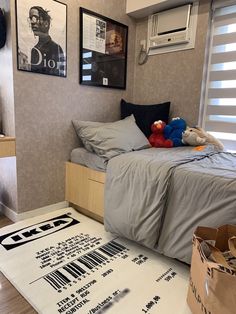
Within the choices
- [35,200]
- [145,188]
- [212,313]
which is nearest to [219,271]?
[212,313]

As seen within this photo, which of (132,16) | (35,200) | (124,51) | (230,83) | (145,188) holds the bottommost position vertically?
(35,200)

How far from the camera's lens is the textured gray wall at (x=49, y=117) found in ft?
6.53

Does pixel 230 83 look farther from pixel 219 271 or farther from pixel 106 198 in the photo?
pixel 219 271

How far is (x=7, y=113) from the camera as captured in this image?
199 cm

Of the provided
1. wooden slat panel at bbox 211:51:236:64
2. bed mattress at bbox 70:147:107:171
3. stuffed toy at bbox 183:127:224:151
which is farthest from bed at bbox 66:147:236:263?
wooden slat panel at bbox 211:51:236:64

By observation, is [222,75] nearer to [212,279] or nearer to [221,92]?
[221,92]

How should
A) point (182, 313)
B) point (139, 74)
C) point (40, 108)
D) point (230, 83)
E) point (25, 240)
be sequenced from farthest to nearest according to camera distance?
point (139, 74)
point (230, 83)
point (40, 108)
point (25, 240)
point (182, 313)

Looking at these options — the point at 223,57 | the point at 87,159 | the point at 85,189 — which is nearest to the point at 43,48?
the point at 87,159

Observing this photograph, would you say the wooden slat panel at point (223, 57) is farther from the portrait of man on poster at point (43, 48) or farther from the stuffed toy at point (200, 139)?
the portrait of man on poster at point (43, 48)

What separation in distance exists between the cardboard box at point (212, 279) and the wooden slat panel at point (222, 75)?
1671 mm

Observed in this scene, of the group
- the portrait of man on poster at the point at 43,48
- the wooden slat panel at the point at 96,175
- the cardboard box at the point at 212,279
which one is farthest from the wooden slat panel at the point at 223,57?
the cardboard box at the point at 212,279

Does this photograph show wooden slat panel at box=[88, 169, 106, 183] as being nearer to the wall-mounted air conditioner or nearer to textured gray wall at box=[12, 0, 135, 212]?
textured gray wall at box=[12, 0, 135, 212]

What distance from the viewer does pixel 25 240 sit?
5.78ft

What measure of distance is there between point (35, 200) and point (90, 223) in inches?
21.9
